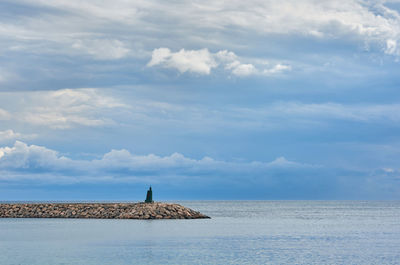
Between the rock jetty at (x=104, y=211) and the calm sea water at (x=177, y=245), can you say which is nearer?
the calm sea water at (x=177, y=245)

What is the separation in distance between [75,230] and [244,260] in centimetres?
2550

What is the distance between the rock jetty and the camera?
73750 millimetres

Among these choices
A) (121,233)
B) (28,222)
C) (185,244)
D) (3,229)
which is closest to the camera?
(185,244)

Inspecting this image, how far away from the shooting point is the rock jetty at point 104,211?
73.8 meters

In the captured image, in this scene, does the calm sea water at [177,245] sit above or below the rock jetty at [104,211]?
below

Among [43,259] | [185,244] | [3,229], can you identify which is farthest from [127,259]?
[3,229]

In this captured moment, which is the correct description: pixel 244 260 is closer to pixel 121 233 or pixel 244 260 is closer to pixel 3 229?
pixel 121 233

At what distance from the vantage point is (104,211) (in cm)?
7531

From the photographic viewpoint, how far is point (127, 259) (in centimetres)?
3828

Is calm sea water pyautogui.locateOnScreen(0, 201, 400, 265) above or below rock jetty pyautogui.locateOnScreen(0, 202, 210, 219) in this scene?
below

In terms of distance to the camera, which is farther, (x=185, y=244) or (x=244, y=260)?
(x=185, y=244)

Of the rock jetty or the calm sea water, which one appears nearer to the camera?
the calm sea water

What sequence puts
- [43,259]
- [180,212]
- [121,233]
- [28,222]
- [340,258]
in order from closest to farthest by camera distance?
1. [43,259]
2. [340,258]
3. [121,233]
4. [28,222]
5. [180,212]

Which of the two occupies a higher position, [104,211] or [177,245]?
[104,211]
